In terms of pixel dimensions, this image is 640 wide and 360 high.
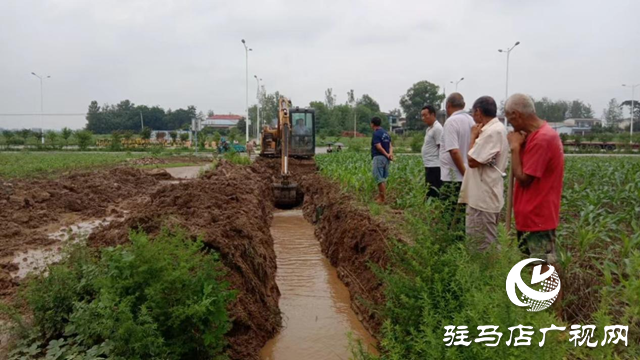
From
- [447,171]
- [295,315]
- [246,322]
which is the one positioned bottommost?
[295,315]

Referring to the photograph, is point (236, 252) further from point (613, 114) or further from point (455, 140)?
point (613, 114)

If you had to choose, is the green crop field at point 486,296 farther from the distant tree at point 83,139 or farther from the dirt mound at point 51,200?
the distant tree at point 83,139

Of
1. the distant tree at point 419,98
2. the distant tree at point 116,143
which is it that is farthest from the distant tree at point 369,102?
the distant tree at point 116,143

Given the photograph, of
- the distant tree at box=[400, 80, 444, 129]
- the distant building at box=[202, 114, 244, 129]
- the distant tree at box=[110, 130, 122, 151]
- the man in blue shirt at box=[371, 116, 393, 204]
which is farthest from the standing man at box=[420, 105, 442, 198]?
the distant building at box=[202, 114, 244, 129]

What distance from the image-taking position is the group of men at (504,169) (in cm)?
376

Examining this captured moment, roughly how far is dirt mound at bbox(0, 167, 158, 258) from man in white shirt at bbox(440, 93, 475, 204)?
6432 millimetres

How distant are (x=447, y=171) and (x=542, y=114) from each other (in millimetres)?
87778

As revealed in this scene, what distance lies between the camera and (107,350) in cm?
301

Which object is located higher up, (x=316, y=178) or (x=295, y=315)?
(x=316, y=178)

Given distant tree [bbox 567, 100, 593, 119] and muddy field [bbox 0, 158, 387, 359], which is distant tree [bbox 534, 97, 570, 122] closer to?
distant tree [bbox 567, 100, 593, 119]

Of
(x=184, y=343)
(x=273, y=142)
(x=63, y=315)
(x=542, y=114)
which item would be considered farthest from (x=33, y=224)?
(x=542, y=114)

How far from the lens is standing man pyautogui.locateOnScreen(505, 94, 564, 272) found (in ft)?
12.3

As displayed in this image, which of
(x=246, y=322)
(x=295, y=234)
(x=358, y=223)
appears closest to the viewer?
(x=246, y=322)

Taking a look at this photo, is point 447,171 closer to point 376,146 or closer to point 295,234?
point 376,146
